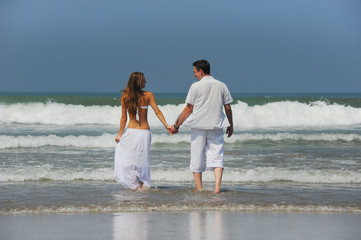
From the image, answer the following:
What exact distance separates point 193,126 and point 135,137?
86 cm

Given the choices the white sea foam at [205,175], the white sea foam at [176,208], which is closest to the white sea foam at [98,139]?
the white sea foam at [205,175]

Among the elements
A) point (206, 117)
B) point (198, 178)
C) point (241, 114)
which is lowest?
point (198, 178)

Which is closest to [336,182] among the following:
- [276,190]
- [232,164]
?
[276,190]

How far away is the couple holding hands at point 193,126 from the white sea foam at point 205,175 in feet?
4.73

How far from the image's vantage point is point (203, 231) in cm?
496

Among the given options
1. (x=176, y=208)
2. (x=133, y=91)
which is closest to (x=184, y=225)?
(x=176, y=208)

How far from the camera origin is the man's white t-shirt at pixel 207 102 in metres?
7.03

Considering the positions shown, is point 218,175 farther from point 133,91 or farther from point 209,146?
point 133,91

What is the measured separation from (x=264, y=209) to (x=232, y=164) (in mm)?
4067

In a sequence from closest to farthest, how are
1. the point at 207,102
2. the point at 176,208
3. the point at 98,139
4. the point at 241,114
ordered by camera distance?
1. the point at 176,208
2. the point at 207,102
3. the point at 98,139
4. the point at 241,114

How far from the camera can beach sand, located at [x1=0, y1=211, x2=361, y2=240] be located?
480cm

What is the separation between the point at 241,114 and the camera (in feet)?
81.7

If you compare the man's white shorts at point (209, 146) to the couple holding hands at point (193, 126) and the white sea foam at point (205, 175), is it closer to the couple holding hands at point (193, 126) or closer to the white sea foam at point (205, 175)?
the couple holding hands at point (193, 126)

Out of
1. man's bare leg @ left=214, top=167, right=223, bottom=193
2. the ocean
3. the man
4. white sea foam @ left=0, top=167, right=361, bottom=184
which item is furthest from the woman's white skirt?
white sea foam @ left=0, top=167, right=361, bottom=184
